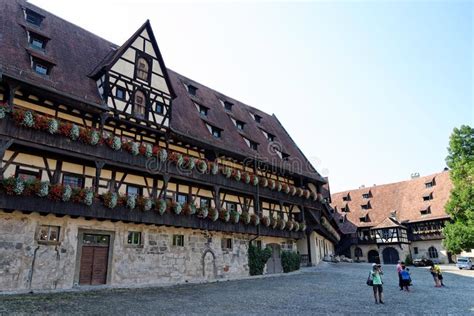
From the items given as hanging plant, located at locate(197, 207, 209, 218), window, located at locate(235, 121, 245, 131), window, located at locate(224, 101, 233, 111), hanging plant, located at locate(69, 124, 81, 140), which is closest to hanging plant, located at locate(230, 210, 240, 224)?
hanging plant, located at locate(197, 207, 209, 218)

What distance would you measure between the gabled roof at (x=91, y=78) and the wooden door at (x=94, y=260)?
253 inches

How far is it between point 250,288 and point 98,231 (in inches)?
306

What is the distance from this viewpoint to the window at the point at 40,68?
56.7ft

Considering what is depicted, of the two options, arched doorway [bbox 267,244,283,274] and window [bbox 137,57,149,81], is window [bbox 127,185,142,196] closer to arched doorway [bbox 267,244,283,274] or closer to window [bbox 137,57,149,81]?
window [bbox 137,57,149,81]

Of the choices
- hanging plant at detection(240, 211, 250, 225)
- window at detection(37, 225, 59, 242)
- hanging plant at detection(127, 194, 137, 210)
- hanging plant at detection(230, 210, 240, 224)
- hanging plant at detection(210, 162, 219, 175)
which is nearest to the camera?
window at detection(37, 225, 59, 242)

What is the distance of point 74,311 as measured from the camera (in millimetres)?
11445

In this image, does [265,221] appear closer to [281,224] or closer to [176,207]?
[281,224]

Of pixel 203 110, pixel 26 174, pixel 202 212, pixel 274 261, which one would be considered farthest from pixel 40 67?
pixel 274 261

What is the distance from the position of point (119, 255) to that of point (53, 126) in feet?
22.3

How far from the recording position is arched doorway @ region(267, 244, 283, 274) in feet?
89.6

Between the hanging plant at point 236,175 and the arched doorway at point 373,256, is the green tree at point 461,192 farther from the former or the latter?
the hanging plant at point 236,175

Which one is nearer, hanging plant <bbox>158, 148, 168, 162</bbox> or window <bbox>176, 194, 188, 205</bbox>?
hanging plant <bbox>158, 148, 168, 162</bbox>

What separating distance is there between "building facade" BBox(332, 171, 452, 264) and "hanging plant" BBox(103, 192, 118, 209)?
41094 millimetres

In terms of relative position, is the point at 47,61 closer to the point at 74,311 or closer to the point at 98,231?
the point at 98,231
